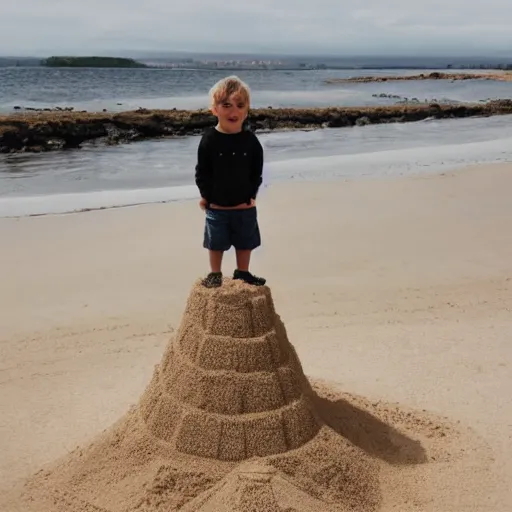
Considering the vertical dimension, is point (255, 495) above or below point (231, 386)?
below

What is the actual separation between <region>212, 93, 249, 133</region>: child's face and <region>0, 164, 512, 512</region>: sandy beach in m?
2.38

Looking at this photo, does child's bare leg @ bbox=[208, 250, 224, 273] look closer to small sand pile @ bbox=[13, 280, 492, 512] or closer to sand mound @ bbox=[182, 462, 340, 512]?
small sand pile @ bbox=[13, 280, 492, 512]

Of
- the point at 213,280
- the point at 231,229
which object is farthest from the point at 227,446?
the point at 231,229

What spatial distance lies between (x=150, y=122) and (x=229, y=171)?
2327 centimetres

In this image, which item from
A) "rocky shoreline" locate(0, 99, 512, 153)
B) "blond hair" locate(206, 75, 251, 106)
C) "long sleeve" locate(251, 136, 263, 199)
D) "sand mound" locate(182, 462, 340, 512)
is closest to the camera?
"sand mound" locate(182, 462, 340, 512)

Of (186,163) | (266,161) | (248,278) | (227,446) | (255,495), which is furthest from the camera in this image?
(266,161)

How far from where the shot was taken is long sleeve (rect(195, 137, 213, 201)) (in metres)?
3.92

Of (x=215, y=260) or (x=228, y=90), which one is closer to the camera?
(x=228, y=90)

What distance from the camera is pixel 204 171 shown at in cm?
396

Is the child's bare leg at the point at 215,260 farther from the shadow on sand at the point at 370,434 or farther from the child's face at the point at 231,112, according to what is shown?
the shadow on sand at the point at 370,434

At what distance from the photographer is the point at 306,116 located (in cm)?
3002

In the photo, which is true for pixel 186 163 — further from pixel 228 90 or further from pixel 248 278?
pixel 228 90

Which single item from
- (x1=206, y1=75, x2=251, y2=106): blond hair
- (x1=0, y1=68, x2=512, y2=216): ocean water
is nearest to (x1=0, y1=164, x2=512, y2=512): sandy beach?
(x1=0, y1=68, x2=512, y2=216): ocean water

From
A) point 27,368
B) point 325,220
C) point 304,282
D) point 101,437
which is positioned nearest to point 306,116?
point 325,220
